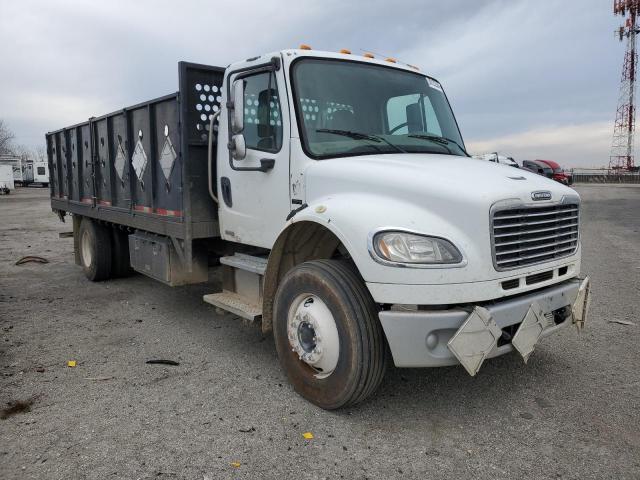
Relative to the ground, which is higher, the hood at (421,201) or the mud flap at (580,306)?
the hood at (421,201)

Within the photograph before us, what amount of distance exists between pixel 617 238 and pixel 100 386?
Result: 40.2ft

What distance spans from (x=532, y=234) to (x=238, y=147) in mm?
2351

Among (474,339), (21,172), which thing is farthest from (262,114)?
(21,172)

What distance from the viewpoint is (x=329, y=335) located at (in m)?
3.49

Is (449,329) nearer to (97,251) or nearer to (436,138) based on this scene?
(436,138)

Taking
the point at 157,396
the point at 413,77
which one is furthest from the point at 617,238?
the point at 157,396

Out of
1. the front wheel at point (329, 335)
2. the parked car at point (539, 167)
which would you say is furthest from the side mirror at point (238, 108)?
the parked car at point (539, 167)

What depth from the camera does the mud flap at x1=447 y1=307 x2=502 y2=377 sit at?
3070mm

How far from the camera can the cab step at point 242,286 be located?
4.48 metres

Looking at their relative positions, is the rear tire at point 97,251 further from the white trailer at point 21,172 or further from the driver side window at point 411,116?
the white trailer at point 21,172

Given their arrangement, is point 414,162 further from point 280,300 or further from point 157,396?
point 157,396

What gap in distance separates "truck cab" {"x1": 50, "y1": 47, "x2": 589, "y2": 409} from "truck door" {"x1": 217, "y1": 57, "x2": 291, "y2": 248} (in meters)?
0.02

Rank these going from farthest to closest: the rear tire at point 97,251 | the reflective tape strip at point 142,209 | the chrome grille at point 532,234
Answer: the rear tire at point 97,251
the reflective tape strip at point 142,209
the chrome grille at point 532,234

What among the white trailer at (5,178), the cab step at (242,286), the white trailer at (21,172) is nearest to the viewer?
the cab step at (242,286)
